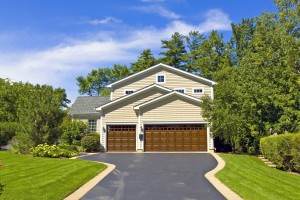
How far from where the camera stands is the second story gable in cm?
3222

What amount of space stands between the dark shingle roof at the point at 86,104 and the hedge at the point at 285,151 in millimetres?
22251

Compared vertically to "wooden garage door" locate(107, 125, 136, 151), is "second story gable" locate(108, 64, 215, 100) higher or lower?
higher

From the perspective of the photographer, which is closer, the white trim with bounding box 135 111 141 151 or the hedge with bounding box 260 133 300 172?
the hedge with bounding box 260 133 300 172

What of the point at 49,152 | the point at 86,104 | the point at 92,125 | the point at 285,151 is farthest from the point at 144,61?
the point at 285,151

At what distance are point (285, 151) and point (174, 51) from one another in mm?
39351

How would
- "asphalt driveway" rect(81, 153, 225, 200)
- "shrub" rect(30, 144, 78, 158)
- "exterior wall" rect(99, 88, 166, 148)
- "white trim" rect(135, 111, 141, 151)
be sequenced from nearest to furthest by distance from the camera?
1. "asphalt driveway" rect(81, 153, 225, 200)
2. "shrub" rect(30, 144, 78, 158)
3. "white trim" rect(135, 111, 141, 151)
4. "exterior wall" rect(99, 88, 166, 148)

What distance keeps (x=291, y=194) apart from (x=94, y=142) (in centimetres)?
2034

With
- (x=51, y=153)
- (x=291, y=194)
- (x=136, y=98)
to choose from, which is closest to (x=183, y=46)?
(x=136, y=98)

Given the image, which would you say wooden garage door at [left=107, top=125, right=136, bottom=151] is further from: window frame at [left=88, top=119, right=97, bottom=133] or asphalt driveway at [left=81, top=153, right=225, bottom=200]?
asphalt driveway at [left=81, top=153, right=225, bottom=200]

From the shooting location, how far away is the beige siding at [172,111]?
1104 inches

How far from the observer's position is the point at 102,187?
37.2 ft

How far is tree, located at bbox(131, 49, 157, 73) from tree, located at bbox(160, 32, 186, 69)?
7.91ft

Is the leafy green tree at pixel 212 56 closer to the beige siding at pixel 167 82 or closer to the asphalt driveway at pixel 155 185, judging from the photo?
the beige siding at pixel 167 82

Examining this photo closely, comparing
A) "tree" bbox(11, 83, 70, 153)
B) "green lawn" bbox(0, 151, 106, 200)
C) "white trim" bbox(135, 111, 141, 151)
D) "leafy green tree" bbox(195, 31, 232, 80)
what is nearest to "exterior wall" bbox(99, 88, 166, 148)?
"white trim" bbox(135, 111, 141, 151)
